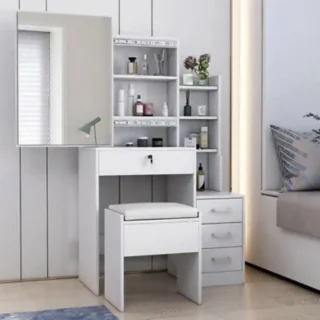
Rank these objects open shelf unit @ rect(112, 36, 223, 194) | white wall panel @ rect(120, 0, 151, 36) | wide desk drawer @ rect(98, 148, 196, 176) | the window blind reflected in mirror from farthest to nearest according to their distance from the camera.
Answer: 1. white wall panel @ rect(120, 0, 151, 36)
2. open shelf unit @ rect(112, 36, 223, 194)
3. the window blind reflected in mirror
4. wide desk drawer @ rect(98, 148, 196, 176)

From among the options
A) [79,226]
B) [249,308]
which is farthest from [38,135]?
[249,308]

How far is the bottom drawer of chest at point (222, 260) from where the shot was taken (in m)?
4.01

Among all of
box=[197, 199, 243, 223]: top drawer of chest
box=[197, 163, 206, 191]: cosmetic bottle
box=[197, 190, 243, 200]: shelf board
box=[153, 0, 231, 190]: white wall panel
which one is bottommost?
box=[197, 199, 243, 223]: top drawer of chest

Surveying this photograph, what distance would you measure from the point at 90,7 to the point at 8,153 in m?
1.09

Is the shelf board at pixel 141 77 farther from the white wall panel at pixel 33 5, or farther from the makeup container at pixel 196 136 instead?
the white wall panel at pixel 33 5

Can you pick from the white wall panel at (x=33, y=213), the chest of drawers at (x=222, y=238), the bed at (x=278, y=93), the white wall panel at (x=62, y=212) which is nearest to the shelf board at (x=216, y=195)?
the chest of drawers at (x=222, y=238)

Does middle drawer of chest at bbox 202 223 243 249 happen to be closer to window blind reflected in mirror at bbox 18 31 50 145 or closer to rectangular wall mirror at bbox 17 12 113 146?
rectangular wall mirror at bbox 17 12 113 146

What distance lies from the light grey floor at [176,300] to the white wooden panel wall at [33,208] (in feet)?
0.49

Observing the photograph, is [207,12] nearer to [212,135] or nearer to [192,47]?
[192,47]

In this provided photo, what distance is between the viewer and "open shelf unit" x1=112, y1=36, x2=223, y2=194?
4223 millimetres

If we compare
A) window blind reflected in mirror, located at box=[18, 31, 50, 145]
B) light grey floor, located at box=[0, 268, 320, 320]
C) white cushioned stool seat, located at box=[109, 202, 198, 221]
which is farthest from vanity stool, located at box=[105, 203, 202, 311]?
window blind reflected in mirror, located at box=[18, 31, 50, 145]

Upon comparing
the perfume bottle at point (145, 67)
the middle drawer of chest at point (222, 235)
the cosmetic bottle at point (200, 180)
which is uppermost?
Result: the perfume bottle at point (145, 67)

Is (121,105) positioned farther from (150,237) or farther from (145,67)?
(150,237)

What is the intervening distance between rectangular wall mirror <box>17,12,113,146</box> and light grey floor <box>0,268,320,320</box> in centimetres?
91
